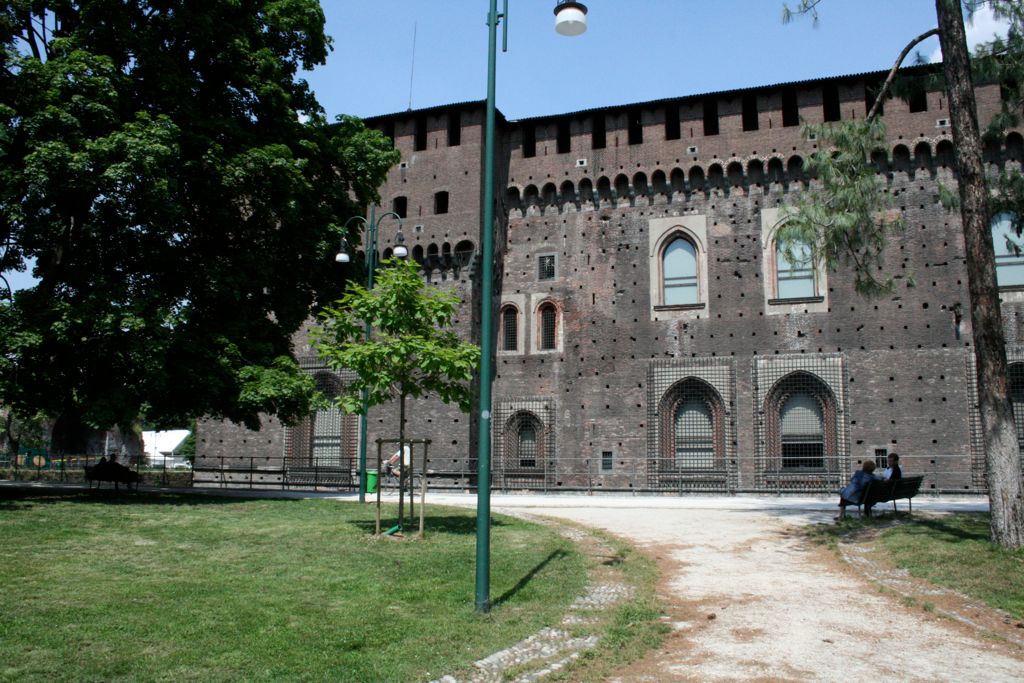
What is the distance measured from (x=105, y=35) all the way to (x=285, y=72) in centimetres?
449

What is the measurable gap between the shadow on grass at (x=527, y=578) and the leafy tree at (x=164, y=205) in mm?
9268

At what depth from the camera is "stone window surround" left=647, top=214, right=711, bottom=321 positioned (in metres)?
26.8

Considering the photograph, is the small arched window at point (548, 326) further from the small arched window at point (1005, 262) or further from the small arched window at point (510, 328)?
the small arched window at point (1005, 262)

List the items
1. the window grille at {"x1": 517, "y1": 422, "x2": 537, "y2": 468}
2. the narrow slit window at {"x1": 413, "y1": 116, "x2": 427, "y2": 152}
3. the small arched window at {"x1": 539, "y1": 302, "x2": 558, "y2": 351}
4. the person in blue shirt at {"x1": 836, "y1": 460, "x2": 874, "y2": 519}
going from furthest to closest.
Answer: the narrow slit window at {"x1": 413, "y1": 116, "x2": 427, "y2": 152} → the small arched window at {"x1": 539, "y1": 302, "x2": 558, "y2": 351} → the window grille at {"x1": 517, "y1": 422, "x2": 537, "y2": 468} → the person in blue shirt at {"x1": 836, "y1": 460, "x2": 874, "y2": 519}

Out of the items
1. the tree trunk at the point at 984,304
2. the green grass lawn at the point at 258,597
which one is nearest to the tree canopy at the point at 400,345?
the green grass lawn at the point at 258,597

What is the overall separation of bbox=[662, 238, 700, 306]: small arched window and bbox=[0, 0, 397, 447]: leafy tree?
35.4 feet

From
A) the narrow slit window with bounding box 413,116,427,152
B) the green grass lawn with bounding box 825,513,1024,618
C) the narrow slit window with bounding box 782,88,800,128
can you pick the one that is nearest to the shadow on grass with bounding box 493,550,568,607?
the green grass lawn with bounding box 825,513,1024,618

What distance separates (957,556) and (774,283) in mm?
16656

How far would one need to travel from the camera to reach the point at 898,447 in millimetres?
24047

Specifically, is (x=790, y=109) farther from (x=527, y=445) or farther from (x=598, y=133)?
(x=527, y=445)

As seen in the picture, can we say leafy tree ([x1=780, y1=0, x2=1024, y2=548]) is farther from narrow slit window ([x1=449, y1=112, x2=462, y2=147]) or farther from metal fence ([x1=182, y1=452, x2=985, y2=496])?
narrow slit window ([x1=449, y1=112, x2=462, y2=147])

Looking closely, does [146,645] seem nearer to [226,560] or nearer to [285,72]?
[226,560]

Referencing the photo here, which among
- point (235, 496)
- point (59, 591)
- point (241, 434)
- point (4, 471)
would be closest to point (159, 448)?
point (4, 471)

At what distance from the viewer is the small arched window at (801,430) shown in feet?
82.4
